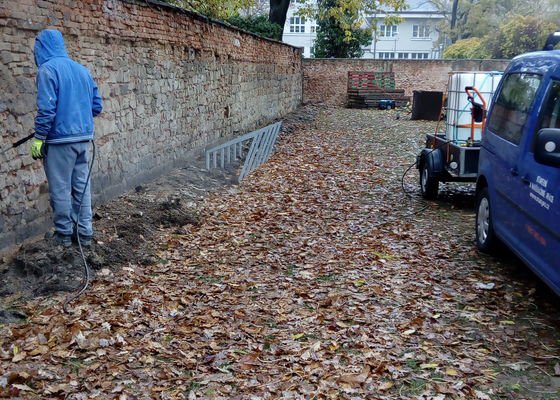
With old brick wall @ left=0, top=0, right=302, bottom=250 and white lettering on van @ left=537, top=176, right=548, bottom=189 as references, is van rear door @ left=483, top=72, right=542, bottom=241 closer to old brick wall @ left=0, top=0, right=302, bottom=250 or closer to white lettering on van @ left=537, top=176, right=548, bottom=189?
white lettering on van @ left=537, top=176, right=548, bottom=189

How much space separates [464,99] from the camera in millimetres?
8875

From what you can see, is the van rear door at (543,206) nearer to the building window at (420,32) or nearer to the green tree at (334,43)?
the green tree at (334,43)

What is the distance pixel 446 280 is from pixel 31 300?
4077 mm

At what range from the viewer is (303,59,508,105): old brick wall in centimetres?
3016

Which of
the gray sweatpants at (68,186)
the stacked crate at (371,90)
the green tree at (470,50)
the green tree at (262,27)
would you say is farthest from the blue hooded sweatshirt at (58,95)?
the green tree at (470,50)

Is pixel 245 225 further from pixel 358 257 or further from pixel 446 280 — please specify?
pixel 446 280

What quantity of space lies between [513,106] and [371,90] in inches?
958

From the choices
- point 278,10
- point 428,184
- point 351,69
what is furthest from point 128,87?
point 351,69

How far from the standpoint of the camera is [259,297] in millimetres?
5453

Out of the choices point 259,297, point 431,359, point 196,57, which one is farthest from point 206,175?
point 431,359

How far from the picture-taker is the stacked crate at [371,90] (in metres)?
29.5

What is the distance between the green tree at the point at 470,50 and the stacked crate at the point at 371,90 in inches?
402

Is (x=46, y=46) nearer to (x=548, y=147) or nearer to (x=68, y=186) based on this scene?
(x=68, y=186)

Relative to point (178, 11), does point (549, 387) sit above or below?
below
